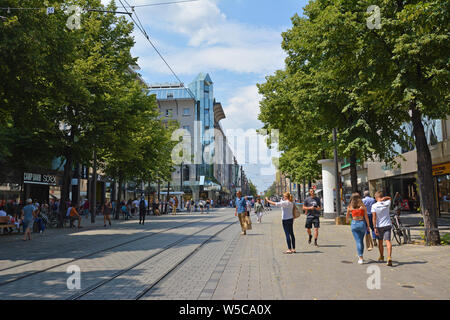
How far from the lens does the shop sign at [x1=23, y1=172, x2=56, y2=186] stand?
27.8 m

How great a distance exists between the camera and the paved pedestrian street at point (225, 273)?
6176mm

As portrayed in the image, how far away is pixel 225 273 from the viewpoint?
7926 millimetres

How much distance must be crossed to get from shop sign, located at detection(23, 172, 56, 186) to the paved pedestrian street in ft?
55.4

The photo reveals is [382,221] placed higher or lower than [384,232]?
higher

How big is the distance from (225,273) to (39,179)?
25.9 metres

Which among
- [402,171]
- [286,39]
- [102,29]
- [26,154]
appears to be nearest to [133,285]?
[26,154]

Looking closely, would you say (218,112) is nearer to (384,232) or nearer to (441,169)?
(441,169)

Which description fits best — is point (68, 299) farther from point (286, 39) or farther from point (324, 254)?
point (286, 39)

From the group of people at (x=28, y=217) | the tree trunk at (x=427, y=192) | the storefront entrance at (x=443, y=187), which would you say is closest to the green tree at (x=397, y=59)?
the tree trunk at (x=427, y=192)

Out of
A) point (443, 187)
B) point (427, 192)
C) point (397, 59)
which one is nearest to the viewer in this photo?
point (397, 59)

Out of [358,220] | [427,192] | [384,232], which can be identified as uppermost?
[427,192]

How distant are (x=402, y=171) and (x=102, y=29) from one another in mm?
23826

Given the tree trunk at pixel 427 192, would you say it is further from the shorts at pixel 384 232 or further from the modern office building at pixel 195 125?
the modern office building at pixel 195 125

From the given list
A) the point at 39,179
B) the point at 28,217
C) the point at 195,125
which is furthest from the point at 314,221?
the point at 195,125
